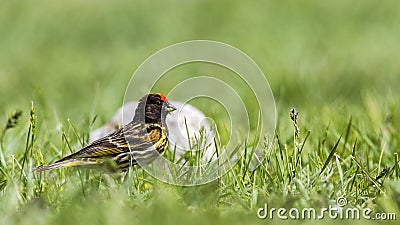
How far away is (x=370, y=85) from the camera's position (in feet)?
25.9

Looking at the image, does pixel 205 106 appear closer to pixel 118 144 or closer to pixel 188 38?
pixel 118 144

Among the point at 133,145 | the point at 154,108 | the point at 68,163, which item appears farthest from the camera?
the point at 154,108

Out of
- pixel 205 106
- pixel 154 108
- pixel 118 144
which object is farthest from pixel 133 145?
pixel 205 106

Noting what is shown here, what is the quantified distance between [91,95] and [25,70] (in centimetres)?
128

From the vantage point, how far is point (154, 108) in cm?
432

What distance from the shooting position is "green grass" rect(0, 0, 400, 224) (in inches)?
144

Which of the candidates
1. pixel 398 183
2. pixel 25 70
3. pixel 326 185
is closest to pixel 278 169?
pixel 326 185

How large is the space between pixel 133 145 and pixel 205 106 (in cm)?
288

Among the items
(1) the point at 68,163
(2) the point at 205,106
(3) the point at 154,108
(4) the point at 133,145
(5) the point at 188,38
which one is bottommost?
(1) the point at 68,163

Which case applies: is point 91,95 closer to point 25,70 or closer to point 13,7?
point 25,70

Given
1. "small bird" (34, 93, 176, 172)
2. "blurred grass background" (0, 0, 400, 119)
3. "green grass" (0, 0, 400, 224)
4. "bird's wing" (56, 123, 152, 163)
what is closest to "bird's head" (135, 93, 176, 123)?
"small bird" (34, 93, 176, 172)

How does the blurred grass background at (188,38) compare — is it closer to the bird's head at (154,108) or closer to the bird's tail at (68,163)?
the bird's head at (154,108)

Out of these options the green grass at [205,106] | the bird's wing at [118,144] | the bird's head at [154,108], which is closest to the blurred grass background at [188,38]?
the green grass at [205,106]

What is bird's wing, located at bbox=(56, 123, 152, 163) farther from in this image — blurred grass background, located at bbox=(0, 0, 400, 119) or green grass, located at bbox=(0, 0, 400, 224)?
blurred grass background, located at bbox=(0, 0, 400, 119)
